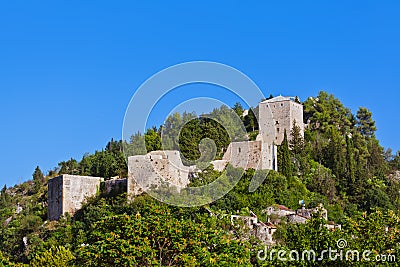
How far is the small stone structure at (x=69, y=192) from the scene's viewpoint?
162 feet

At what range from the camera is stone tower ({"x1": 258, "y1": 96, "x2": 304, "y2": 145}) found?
200ft

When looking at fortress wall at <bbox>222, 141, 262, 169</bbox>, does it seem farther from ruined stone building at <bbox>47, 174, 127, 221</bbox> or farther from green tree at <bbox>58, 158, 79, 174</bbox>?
green tree at <bbox>58, 158, 79, 174</bbox>

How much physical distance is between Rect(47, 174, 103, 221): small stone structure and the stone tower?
14899 millimetres

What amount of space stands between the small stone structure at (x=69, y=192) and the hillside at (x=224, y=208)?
2.52ft

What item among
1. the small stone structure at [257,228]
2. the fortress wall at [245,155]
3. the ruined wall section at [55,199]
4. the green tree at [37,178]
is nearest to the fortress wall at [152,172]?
the ruined wall section at [55,199]

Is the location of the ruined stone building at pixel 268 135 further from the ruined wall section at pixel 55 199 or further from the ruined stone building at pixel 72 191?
the ruined wall section at pixel 55 199

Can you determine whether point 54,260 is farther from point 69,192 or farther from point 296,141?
point 296,141

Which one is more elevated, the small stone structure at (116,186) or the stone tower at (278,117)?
the stone tower at (278,117)

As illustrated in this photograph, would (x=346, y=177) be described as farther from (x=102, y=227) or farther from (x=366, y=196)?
(x=102, y=227)

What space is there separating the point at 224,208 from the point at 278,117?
58.4ft

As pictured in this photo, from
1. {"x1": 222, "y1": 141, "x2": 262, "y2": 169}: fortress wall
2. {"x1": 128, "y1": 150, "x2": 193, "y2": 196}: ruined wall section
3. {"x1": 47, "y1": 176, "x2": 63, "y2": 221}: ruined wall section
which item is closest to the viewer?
{"x1": 128, "y1": 150, "x2": 193, "y2": 196}: ruined wall section

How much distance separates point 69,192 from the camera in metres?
49.6

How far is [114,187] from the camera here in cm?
4959

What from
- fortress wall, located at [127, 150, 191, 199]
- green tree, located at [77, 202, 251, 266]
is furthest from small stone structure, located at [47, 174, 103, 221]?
green tree, located at [77, 202, 251, 266]
